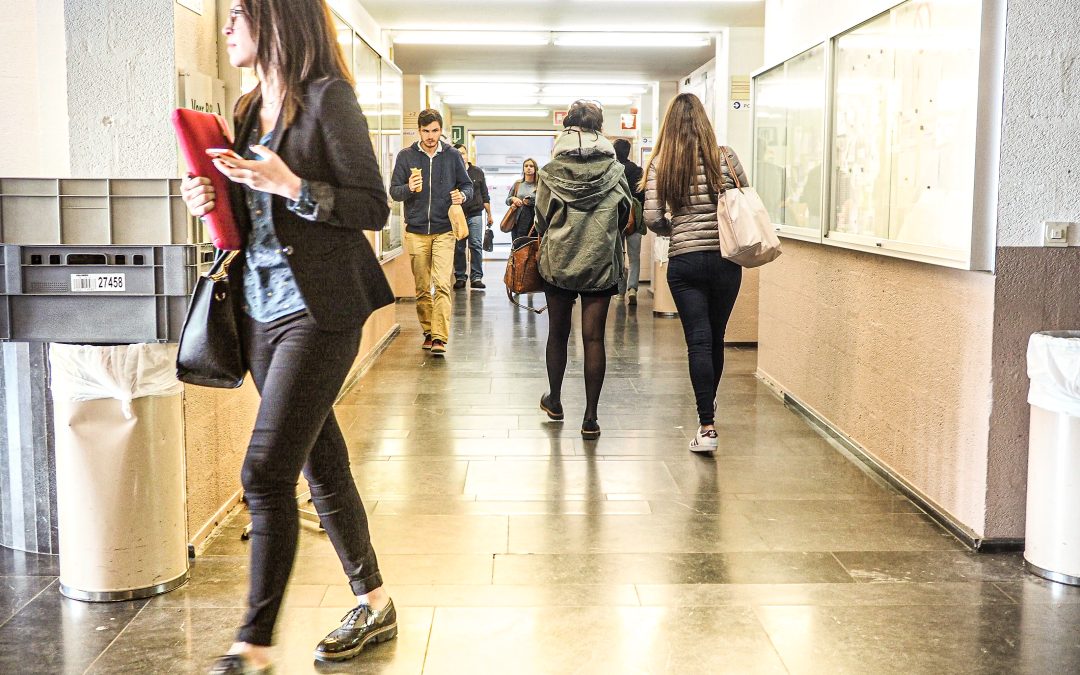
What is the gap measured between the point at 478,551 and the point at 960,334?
1.93 metres

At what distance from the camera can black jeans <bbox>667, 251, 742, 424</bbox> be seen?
5.25 m

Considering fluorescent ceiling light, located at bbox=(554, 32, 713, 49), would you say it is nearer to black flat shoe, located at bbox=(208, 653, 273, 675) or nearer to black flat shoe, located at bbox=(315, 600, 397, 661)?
black flat shoe, located at bbox=(315, 600, 397, 661)

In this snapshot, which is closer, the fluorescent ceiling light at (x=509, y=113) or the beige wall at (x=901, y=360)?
the beige wall at (x=901, y=360)

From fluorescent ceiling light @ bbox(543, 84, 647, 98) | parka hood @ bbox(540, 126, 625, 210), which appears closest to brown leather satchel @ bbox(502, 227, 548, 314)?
parka hood @ bbox(540, 126, 625, 210)

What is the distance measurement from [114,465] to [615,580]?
1589 mm

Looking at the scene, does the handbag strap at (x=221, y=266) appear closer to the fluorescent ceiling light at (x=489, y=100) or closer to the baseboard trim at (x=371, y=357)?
the baseboard trim at (x=371, y=357)

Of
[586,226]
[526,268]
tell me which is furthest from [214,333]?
[526,268]

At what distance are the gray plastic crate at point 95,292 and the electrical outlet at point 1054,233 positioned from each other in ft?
9.20

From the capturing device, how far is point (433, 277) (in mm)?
8523

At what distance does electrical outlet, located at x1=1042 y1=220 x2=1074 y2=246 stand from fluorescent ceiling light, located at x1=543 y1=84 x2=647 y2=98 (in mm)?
12543

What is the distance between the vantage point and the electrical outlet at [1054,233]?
380cm

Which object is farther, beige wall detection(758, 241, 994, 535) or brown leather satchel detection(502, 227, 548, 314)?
brown leather satchel detection(502, 227, 548, 314)

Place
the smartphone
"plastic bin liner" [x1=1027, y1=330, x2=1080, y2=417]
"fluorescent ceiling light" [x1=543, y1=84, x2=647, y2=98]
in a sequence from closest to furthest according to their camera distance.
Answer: the smartphone < "plastic bin liner" [x1=1027, y1=330, x2=1080, y2=417] < "fluorescent ceiling light" [x1=543, y1=84, x2=647, y2=98]

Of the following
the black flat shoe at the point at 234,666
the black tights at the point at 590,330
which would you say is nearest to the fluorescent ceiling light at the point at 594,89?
the black tights at the point at 590,330
